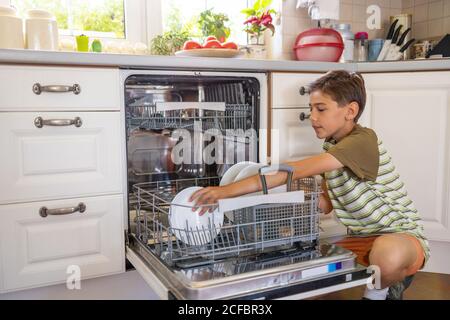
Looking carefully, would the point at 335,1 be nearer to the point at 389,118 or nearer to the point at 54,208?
the point at 389,118

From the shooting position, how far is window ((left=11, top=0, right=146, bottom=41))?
1938mm

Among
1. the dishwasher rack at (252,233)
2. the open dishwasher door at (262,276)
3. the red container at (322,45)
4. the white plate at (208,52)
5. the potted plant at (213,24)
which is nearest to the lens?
the open dishwasher door at (262,276)

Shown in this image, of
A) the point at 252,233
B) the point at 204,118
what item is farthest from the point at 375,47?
the point at 252,233

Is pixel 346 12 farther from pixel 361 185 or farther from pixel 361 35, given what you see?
pixel 361 185

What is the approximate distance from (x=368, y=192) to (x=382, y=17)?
4.84 ft

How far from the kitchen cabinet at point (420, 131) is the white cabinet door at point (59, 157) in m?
1.04

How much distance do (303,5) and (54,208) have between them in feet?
4.89

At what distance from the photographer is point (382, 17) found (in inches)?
97.5

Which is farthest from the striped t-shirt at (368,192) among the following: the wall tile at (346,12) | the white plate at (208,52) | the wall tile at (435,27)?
the wall tile at (435,27)

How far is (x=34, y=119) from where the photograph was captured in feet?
4.09

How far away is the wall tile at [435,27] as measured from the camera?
2.34 meters

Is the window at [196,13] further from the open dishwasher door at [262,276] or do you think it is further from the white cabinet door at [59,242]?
the open dishwasher door at [262,276]
